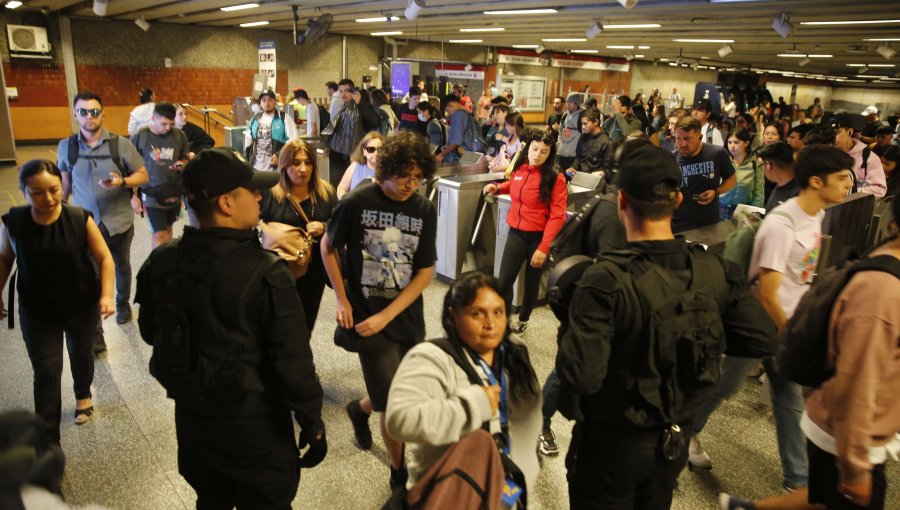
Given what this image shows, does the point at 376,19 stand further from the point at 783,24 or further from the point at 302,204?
the point at 302,204

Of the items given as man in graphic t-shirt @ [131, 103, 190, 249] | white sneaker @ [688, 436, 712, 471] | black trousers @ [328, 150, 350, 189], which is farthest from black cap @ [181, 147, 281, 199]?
black trousers @ [328, 150, 350, 189]

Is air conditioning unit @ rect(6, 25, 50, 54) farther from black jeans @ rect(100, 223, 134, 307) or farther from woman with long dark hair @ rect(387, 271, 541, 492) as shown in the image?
woman with long dark hair @ rect(387, 271, 541, 492)

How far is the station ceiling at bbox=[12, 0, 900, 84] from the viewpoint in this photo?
30.5 feet

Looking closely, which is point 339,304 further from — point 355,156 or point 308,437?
point 355,156

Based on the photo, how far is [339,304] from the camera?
2.54 meters

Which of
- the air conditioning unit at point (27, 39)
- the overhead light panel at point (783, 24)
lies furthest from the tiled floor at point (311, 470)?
the air conditioning unit at point (27, 39)

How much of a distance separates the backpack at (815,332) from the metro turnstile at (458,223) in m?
3.67

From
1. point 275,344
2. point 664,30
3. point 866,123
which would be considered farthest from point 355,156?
point 866,123

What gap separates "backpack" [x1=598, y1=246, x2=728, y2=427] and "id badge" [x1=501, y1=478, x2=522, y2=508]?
1.24ft

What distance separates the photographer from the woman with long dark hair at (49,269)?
2.68 m

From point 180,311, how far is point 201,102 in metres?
17.6

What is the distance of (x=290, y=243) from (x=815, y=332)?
2.16 metres

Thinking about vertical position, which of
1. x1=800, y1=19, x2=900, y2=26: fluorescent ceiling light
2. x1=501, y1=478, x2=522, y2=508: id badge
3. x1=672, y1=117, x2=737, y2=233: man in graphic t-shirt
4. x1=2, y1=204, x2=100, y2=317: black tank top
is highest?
x1=800, y1=19, x2=900, y2=26: fluorescent ceiling light

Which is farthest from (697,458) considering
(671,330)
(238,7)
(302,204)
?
(238,7)
